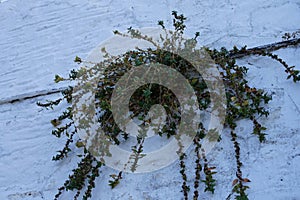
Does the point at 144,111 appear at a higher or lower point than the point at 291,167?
lower

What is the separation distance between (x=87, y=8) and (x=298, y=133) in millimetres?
1587

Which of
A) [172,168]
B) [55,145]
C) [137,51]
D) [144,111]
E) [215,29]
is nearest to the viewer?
[172,168]

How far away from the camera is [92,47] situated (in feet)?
7.52

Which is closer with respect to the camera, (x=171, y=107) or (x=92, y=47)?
(x=171, y=107)

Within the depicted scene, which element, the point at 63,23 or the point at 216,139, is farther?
the point at 63,23

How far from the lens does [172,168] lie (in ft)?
5.33

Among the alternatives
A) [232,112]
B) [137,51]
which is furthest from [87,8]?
[232,112]

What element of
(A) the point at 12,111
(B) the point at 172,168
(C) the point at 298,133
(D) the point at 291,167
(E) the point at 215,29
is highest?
(E) the point at 215,29

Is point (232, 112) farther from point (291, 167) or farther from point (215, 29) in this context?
point (215, 29)

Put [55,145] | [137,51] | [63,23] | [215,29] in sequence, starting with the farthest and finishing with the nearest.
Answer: [63,23]
[215,29]
[137,51]
[55,145]

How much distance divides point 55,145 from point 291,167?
3.45 ft

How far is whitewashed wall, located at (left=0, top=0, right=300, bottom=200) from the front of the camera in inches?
61.4

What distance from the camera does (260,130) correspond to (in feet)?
5.24

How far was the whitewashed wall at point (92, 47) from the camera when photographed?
1.56 metres
